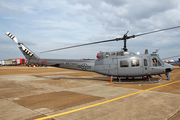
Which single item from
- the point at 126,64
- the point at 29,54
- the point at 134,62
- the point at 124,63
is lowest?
the point at 126,64

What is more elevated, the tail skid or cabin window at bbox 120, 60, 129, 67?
the tail skid

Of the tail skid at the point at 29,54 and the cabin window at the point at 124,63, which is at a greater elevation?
the tail skid at the point at 29,54

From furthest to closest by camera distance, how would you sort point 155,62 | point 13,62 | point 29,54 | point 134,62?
point 13,62
point 29,54
point 155,62
point 134,62

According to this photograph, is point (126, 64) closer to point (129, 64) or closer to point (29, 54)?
point (129, 64)

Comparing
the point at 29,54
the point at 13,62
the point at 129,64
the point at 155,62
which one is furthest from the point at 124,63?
the point at 13,62

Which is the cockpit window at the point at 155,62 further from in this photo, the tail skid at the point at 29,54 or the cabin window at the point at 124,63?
the tail skid at the point at 29,54

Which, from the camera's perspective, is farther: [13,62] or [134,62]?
[13,62]

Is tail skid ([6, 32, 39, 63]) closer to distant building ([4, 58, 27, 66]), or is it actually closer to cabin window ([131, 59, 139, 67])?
cabin window ([131, 59, 139, 67])

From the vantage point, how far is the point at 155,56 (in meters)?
13.7

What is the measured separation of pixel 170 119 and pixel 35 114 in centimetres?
507

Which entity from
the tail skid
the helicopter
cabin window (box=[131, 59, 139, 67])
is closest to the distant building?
the tail skid

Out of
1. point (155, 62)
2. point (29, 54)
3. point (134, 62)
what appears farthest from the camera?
point (29, 54)

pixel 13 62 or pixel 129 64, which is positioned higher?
pixel 13 62

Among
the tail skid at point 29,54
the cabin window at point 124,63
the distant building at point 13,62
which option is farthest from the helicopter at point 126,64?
the distant building at point 13,62
